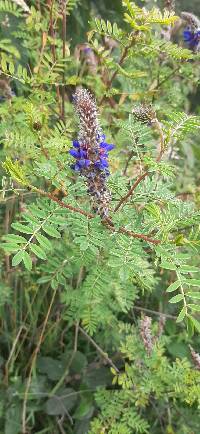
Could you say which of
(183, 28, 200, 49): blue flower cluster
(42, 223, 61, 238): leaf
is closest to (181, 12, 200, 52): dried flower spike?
(183, 28, 200, 49): blue flower cluster

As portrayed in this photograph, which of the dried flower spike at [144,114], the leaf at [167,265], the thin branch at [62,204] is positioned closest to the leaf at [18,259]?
the thin branch at [62,204]

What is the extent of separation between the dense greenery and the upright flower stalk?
0.04 feet

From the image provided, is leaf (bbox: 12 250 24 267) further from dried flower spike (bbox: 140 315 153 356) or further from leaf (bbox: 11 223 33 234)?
dried flower spike (bbox: 140 315 153 356)

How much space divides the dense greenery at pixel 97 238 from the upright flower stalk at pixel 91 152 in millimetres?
12

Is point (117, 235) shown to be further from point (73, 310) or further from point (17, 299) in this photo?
point (17, 299)

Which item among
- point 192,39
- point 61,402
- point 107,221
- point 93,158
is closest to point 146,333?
point 61,402

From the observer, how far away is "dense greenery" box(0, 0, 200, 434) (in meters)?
1.06

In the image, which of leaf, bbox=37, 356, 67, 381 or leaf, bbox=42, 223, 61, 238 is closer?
leaf, bbox=42, 223, 61, 238

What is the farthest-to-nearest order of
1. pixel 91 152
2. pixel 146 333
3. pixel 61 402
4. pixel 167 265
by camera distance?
pixel 61 402, pixel 146 333, pixel 91 152, pixel 167 265

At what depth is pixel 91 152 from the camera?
1.01 m

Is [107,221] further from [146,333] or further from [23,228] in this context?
[146,333]

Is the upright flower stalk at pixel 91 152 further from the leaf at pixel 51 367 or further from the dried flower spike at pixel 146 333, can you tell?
the leaf at pixel 51 367

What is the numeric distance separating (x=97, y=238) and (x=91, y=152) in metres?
0.17

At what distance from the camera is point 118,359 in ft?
6.46
